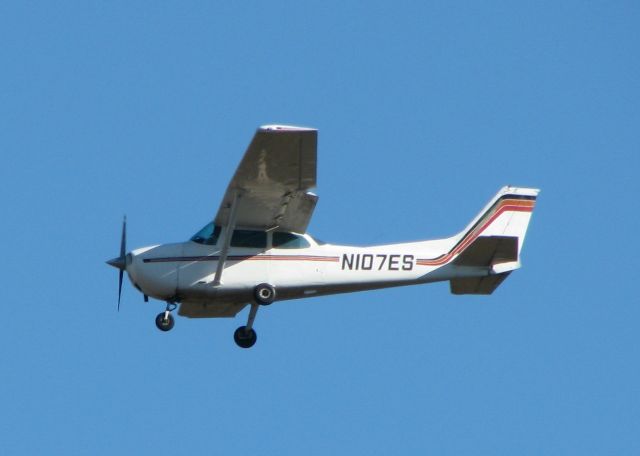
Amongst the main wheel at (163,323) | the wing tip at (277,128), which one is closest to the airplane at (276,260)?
the main wheel at (163,323)

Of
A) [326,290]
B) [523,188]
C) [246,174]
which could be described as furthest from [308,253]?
[523,188]

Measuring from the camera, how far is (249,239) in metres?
23.6

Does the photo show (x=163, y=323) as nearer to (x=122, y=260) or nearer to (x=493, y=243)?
(x=122, y=260)

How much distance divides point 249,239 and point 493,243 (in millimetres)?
4181

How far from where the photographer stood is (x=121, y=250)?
23.9m

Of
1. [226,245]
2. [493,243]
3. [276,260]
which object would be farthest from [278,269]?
[493,243]

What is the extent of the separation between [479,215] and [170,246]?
5.74 metres

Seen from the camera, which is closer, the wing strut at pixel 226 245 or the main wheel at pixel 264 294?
the wing strut at pixel 226 245

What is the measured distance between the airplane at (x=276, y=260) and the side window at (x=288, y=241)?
0.02 meters

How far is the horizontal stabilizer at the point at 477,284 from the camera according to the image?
78.7 ft

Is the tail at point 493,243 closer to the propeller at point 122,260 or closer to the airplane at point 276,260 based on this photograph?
the airplane at point 276,260

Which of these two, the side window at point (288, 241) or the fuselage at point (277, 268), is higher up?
the side window at point (288, 241)

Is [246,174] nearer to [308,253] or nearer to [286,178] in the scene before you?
[286,178]

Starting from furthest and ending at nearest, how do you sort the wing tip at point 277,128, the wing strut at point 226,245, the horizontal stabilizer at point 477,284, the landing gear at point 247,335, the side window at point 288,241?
the landing gear at point 247,335 → the horizontal stabilizer at point 477,284 → the side window at point 288,241 → the wing strut at point 226,245 → the wing tip at point 277,128
